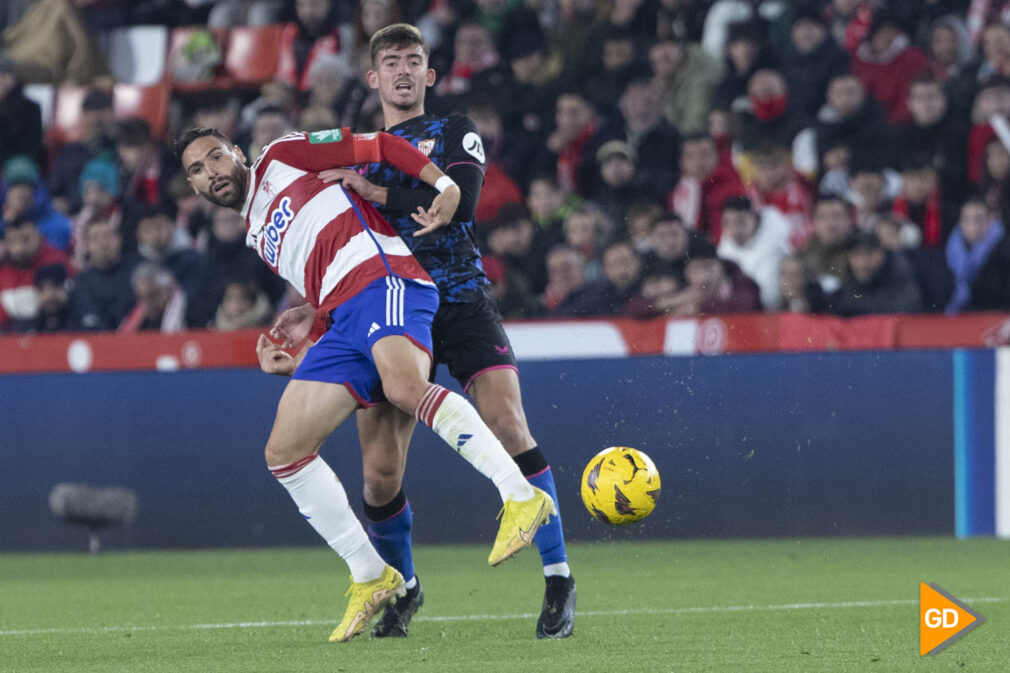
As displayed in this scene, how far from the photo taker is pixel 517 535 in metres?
4.69

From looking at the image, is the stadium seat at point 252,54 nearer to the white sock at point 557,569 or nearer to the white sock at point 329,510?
the white sock at point 329,510

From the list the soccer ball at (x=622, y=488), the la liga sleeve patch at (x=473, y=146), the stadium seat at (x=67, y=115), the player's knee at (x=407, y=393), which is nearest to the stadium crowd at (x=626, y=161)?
the stadium seat at (x=67, y=115)

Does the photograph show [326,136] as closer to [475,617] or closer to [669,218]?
[475,617]

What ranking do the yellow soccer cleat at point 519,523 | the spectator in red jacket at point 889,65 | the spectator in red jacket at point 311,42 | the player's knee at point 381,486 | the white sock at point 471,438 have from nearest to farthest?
the yellow soccer cleat at point 519,523 < the white sock at point 471,438 < the player's knee at point 381,486 < the spectator in red jacket at point 889,65 < the spectator in red jacket at point 311,42

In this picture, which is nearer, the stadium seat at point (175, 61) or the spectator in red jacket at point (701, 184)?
the spectator in red jacket at point (701, 184)

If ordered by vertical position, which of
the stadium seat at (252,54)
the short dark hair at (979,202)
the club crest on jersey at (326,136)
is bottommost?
the short dark hair at (979,202)

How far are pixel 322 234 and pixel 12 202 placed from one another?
7.39m

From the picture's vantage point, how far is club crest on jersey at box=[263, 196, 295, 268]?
5.23 metres

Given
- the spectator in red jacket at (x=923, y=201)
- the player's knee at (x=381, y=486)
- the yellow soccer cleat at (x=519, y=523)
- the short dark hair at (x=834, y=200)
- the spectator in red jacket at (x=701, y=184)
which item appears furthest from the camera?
the spectator in red jacket at (x=701, y=184)

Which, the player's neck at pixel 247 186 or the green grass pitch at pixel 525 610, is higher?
the player's neck at pixel 247 186

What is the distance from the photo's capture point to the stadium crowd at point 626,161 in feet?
31.8

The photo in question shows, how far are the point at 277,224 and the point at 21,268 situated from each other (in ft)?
22.1

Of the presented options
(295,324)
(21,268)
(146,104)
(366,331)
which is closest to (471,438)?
(366,331)

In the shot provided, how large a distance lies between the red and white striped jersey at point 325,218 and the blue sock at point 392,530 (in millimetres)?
828
